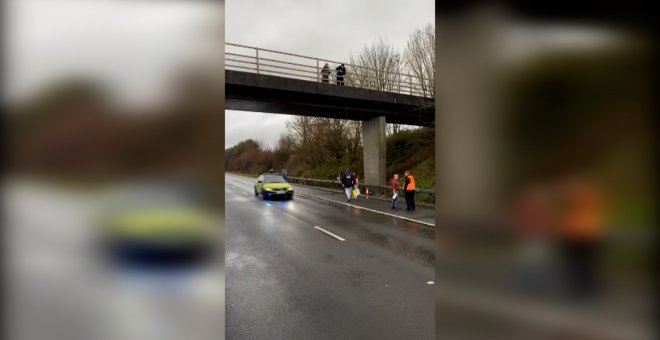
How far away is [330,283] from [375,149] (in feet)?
53.2

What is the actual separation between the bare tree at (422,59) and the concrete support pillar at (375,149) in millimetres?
3146

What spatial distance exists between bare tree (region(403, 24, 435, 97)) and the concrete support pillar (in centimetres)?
315

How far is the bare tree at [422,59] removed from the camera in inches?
806

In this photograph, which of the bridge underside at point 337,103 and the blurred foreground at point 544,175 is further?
the bridge underside at point 337,103

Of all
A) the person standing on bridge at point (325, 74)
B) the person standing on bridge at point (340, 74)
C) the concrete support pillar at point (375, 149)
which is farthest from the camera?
the concrete support pillar at point (375, 149)

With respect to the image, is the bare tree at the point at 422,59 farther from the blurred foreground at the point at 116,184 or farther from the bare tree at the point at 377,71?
the blurred foreground at the point at 116,184

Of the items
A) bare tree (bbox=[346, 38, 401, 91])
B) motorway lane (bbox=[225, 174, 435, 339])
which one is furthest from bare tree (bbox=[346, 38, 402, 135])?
motorway lane (bbox=[225, 174, 435, 339])

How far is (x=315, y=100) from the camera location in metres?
18.2

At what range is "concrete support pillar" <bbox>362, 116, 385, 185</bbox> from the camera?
20844mm

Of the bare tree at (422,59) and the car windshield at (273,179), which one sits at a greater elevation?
the bare tree at (422,59)

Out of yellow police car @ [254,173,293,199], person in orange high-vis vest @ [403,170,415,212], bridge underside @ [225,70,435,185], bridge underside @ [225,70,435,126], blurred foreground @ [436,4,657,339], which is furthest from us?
yellow police car @ [254,173,293,199]

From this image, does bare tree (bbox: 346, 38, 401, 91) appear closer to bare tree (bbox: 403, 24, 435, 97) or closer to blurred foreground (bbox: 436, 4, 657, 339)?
bare tree (bbox: 403, 24, 435, 97)

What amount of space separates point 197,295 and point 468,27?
47.5 inches

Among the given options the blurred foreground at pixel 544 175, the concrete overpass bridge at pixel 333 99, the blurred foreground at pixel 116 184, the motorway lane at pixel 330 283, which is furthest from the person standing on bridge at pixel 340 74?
the blurred foreground at pixel 116 184
